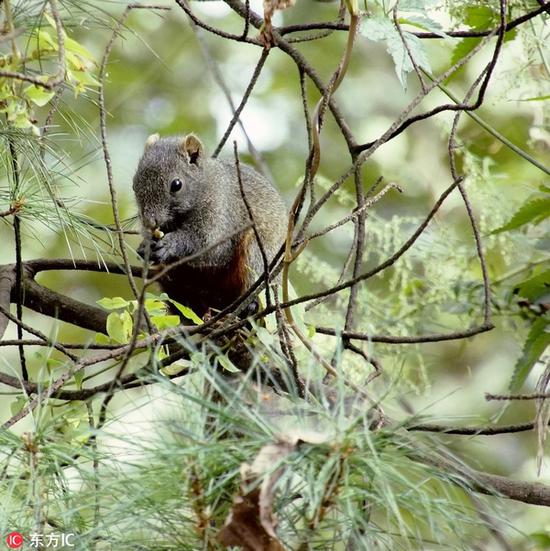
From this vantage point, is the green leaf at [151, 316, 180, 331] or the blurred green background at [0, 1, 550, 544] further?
the blurred green background at [0, 1, 550, 544]

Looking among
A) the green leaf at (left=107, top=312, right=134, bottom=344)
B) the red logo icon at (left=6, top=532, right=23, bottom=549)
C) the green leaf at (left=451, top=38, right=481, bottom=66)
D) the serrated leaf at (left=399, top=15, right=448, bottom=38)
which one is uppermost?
the green leaf at (left=451, top=38, right=481, bottom=66)

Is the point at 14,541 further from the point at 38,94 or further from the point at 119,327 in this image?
the point at 38,94

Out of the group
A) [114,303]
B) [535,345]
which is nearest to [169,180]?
[114,303]

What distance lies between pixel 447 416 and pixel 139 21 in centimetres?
525

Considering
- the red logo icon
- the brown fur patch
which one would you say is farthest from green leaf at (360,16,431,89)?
the brown fur patch

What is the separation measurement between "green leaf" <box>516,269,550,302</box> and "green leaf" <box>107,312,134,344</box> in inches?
46.0

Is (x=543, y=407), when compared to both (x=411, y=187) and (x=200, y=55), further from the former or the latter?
(x=200, y=55)

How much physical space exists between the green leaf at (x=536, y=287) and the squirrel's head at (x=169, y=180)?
1.29 metres

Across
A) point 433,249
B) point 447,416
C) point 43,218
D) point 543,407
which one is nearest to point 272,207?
point 433,249

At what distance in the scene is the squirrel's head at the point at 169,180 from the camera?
11.4 ft

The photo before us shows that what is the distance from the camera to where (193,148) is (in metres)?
3.72

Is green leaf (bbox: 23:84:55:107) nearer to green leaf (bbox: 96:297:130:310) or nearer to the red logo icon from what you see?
green leaf (bbox: 96:297:130:310)

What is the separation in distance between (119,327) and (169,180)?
1.29 m

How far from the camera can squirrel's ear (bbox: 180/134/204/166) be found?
3.69m
